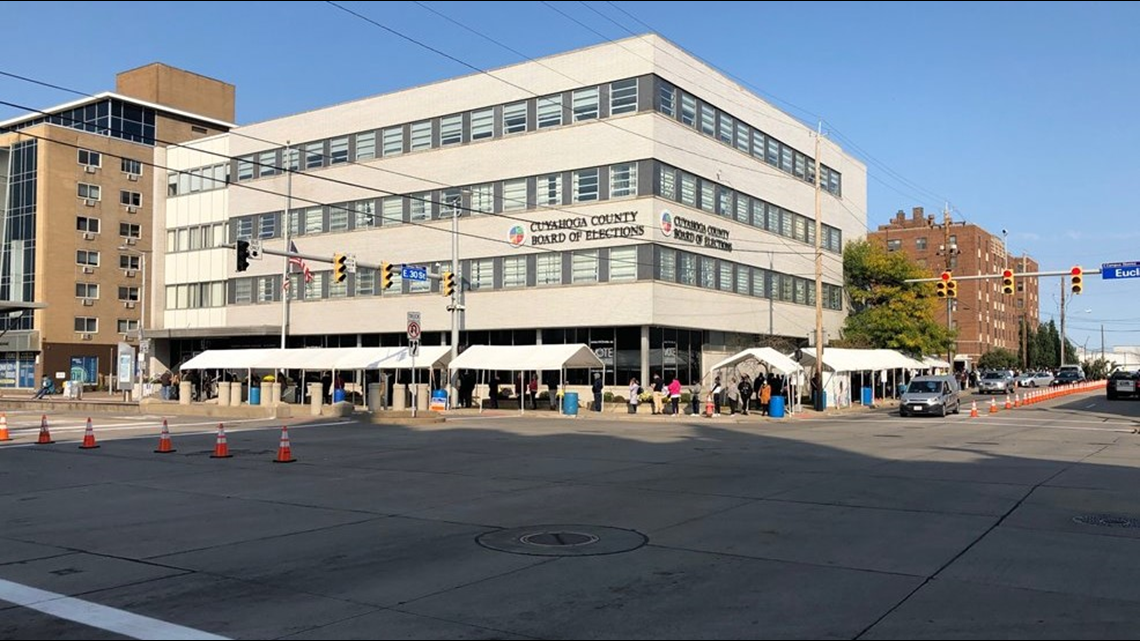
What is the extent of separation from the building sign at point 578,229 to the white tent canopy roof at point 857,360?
35.5 feet

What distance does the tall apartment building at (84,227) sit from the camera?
64.2 meters

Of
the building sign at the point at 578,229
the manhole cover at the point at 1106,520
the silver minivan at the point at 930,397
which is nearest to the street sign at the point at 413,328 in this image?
the building sign at the point at 578,229

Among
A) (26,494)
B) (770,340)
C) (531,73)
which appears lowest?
(26,494)

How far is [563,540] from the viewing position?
986cm

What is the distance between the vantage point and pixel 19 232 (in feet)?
215

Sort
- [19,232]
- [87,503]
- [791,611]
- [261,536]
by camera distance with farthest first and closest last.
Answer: [19,232]
[87,503]
[261,536]
[791,611]

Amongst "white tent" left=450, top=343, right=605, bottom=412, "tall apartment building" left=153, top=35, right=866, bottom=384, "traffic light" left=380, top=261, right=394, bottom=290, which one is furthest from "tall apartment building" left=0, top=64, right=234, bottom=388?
"traffic light" left=380, top=261, right=394, bottom=290

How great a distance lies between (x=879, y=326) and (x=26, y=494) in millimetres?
52664

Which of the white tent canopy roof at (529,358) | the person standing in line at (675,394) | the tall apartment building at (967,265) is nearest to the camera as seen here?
the person standing in line at (675,394)

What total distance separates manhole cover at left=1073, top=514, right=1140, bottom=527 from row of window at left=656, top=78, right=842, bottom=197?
107 feet

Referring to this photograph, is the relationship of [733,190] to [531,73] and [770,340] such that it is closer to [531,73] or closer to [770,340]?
[770,340]

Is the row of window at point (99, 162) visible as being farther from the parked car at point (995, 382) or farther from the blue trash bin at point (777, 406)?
the parked car at point (995, 382)

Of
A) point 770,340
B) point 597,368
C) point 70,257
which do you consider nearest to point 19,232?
point 70,257

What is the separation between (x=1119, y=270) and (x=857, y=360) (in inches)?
512
